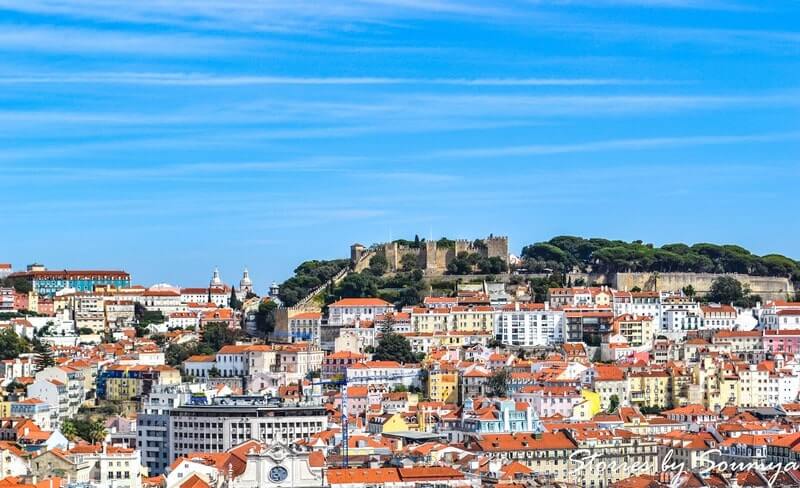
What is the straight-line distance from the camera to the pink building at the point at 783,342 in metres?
69.8

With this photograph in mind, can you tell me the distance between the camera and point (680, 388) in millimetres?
63000

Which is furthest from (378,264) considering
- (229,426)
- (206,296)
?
(229,426)

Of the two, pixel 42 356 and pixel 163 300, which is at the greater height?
pixel 163 300

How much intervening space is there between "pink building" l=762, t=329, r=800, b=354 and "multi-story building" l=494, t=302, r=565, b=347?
8.43 metres

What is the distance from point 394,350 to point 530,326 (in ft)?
22.1

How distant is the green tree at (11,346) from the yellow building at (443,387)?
19174 mm

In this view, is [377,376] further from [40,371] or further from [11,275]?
[11,275]

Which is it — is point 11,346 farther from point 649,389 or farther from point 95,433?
point 649,389

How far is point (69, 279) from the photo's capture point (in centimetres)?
9794

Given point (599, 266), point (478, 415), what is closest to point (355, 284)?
point (599, 266)

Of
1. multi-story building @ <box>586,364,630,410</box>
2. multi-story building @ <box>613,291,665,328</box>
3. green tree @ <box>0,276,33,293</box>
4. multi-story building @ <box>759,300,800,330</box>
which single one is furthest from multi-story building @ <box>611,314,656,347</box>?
green tree @ <box>0,276,33,293</box>

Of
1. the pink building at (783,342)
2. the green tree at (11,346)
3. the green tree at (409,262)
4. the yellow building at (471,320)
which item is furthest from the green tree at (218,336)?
the pink building at (783,342)

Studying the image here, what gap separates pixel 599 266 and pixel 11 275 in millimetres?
36372

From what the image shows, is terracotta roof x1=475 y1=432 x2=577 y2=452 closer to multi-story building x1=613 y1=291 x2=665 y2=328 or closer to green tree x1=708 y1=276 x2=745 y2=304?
multi-story building x1=613 y1=291 x2=665 y2=328
